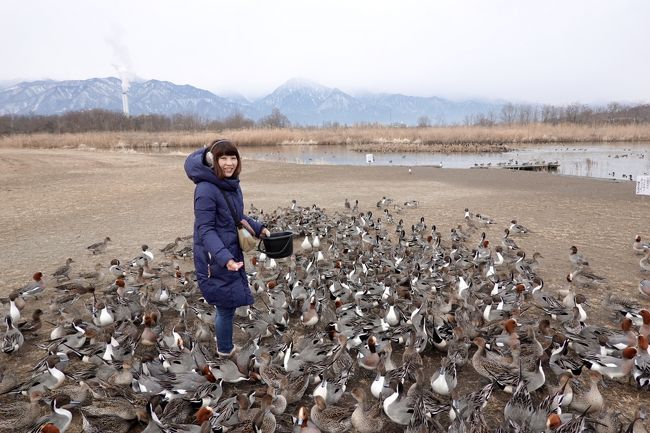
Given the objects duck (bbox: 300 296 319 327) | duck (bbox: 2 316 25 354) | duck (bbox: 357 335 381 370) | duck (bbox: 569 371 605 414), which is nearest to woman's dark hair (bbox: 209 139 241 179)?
duck (bbox: 357 335 381 370)

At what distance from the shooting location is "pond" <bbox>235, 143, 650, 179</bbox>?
27.7 m

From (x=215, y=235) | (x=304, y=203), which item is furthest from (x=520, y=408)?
(x=304, y=203)

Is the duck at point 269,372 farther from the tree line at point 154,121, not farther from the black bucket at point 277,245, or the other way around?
the tree line at point 154,121

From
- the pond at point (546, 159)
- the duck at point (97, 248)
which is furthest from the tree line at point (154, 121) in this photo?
the duck at point (97, 248)

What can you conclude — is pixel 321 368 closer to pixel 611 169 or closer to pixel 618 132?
pixel 611 169

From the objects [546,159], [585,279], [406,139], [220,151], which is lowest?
[585,279]

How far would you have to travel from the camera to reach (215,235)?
407 centimetres

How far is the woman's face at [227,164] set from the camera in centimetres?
405

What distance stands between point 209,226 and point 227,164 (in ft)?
2.26

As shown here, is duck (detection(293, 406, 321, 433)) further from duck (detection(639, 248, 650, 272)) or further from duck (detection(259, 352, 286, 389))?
duck (detection(639, 248, 650, 272))

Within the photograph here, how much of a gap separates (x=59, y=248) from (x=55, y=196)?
9437 mm

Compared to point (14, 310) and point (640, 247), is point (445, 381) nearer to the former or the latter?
point (14, 310)

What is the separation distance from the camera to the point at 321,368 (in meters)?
4.75

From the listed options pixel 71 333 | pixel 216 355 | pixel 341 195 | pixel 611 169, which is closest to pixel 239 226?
pixel 216 355
